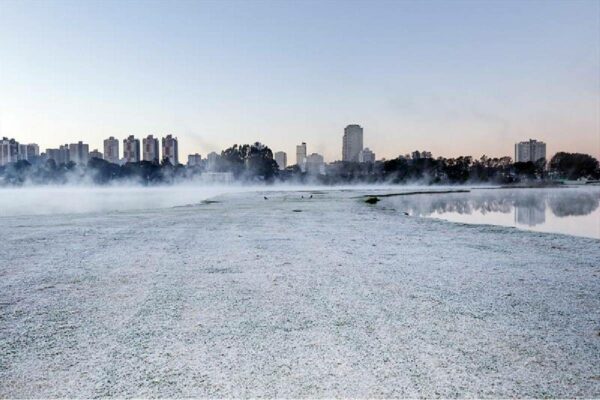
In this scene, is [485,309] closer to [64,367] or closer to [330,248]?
[64,367]

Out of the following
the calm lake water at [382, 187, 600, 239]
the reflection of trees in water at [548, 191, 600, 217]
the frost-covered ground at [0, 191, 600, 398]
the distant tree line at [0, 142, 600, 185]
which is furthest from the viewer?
the distant tree line at [0, 142, 600, 185]

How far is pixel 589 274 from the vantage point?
7734 mm

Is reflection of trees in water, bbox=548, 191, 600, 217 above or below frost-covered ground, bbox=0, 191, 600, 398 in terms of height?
below

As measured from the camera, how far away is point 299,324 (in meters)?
→ 4.90

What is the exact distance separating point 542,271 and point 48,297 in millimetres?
8550

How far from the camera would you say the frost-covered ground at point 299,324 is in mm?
3533

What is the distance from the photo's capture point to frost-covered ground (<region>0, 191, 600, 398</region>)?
3.53 meters

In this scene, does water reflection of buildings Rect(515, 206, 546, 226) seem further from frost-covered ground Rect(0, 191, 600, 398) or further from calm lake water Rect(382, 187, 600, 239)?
frost-covered ground Rect(0, 191, 600, 398)

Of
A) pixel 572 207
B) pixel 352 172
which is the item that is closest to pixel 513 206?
pixel 572 207

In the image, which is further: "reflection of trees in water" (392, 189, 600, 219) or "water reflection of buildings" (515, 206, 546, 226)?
"reflection of trees in water" (392, 189, 600, 219)

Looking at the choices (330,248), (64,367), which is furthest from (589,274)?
(64,367)

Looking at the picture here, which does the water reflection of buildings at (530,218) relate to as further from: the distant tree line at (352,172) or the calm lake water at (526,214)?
the distant tree line at (352,172)

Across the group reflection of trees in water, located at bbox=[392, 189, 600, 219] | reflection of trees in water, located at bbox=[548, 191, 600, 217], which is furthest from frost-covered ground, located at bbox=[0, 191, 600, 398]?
reflection of trees in water, located at bbox=[548, 191, 600, 217]

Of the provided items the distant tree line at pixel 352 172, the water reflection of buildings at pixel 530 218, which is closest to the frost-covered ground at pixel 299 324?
the water reflection of buildings at pixel 530 218
